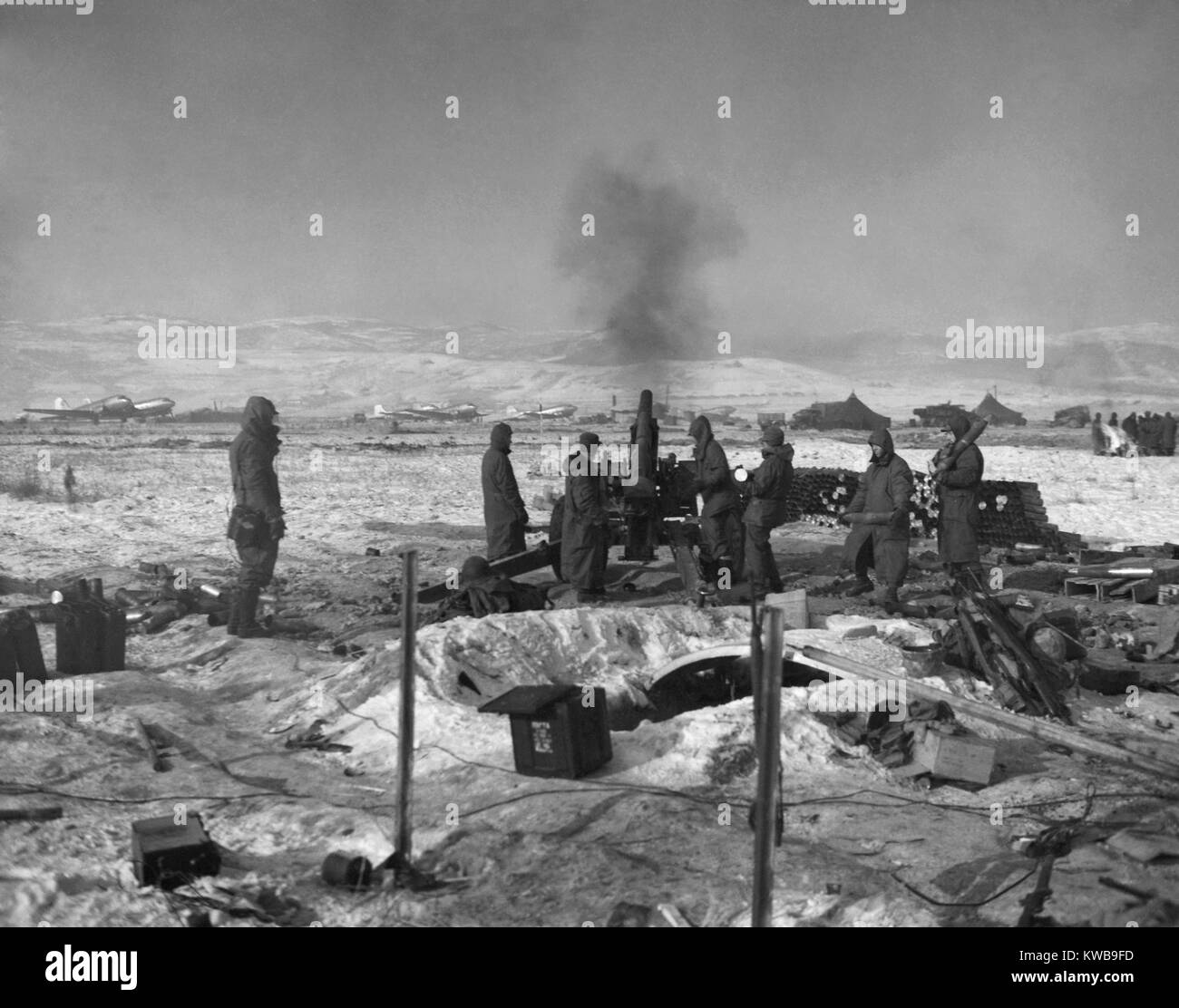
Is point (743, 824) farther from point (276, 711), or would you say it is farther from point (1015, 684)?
point (276, 711)

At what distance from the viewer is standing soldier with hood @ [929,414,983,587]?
1205 centimetres

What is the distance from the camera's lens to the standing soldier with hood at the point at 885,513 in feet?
38.9

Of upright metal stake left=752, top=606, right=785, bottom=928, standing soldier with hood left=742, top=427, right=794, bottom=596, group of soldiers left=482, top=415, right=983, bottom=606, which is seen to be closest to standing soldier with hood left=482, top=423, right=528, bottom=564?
group of soldiers left=482, top=415, right=983, bottom=606

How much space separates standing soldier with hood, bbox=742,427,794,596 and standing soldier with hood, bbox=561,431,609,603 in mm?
1579

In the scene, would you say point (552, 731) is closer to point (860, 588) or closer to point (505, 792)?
point (505, 792)

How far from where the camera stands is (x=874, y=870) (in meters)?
5.62

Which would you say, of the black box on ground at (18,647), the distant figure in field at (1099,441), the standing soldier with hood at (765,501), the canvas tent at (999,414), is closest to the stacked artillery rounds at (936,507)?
the standing soldier with hood at (765,501)

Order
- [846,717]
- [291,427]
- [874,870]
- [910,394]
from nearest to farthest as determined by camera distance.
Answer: [874,870] < [846,717] < [291,427] < [910,394]


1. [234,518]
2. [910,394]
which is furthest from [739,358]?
[234,518]

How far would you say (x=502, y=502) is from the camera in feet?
41.4

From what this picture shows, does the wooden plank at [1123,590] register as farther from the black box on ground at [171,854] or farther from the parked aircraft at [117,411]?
the parked aircraft at [117,411]

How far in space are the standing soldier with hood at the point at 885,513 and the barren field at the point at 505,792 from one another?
0.51 metres

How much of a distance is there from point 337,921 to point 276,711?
3.89 m
